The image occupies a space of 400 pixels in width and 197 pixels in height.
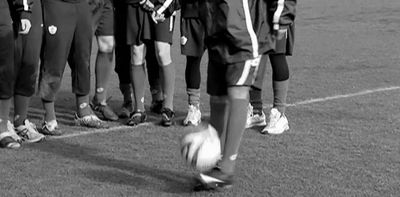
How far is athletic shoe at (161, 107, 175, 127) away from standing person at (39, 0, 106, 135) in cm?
63

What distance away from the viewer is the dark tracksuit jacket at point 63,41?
7.36 metres

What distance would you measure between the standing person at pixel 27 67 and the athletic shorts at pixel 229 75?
2.03m

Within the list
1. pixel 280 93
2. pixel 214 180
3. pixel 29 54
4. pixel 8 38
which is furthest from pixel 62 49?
pixel 214 180

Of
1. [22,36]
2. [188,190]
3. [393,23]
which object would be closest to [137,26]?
[22,36]

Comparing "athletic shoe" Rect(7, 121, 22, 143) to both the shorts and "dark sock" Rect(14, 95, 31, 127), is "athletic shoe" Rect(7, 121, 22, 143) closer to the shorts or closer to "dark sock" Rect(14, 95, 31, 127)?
"dark sock" Rect(14, 95, 31, 127)

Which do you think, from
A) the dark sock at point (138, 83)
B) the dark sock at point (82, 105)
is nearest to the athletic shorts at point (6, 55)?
the dark sock at point (82, 105)

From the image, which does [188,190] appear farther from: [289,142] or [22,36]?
[22,36]

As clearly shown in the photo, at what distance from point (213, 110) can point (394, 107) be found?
3.47 meters

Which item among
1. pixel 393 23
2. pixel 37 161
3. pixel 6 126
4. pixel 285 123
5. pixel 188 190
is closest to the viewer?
pixel 188 190

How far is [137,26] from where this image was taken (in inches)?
312

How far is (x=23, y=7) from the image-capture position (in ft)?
22.1

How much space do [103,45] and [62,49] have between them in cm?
84

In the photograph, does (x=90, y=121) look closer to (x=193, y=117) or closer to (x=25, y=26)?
(x=193, y=117)

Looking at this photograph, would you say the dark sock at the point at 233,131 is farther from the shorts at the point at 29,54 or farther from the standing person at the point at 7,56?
the shorts at the point at 29,54
